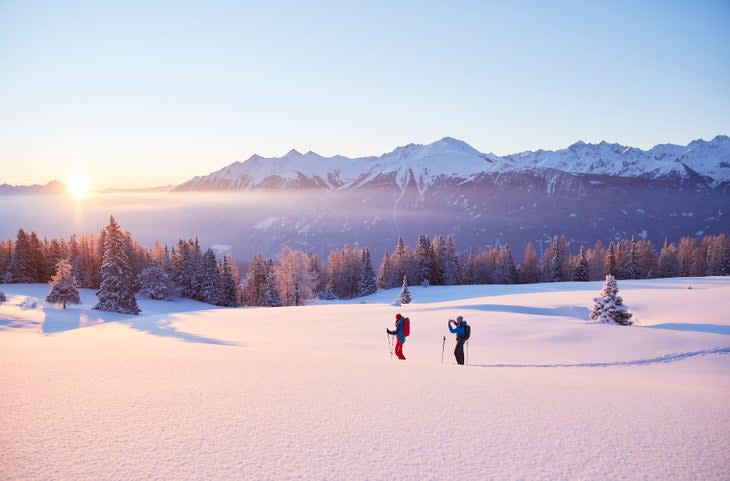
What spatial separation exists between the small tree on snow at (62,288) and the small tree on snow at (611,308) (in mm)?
48184

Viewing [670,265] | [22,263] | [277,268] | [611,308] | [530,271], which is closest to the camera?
[611,308]

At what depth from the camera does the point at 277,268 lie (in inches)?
2250

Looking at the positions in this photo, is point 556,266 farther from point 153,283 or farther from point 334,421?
point 334,421

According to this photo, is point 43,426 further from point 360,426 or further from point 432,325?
point 432,325

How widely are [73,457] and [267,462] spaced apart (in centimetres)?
194

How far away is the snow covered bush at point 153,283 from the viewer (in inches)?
→ 2192

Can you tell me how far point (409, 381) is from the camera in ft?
24.1

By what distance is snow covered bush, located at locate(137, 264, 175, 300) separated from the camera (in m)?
55.7

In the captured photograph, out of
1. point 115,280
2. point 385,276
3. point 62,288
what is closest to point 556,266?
point 385,276

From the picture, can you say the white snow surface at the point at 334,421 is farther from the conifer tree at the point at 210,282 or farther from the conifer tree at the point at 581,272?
the conifer tree at the point at 581,272

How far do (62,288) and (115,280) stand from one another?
5.41 meters

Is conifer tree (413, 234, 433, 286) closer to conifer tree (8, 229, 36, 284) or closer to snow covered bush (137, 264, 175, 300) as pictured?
snow covered bush (137, 264, 175, 300)

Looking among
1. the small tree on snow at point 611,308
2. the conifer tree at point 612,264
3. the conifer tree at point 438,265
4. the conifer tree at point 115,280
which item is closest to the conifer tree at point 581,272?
the conifer tree at point 612,264

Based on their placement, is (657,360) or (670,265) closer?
(657,360)
